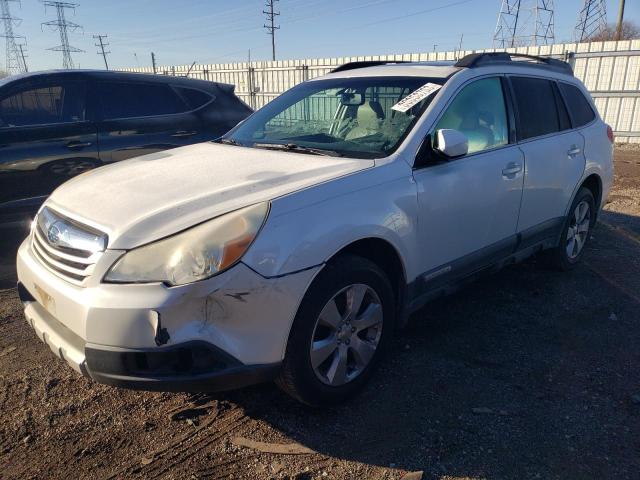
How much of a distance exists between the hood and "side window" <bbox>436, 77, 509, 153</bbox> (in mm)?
879

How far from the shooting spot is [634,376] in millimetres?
3115

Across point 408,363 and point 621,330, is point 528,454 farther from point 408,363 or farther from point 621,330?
point 621,330

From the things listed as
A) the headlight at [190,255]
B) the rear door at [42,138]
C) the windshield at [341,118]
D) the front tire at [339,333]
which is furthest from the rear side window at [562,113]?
the rear door at [42,138]

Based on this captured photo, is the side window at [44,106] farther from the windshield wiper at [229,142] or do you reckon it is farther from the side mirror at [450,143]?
the side mirror at [450,143]

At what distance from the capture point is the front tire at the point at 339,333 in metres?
2.39

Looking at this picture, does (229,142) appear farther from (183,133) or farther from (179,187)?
(183,133)

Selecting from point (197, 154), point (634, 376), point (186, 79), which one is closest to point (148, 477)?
point (197, 154)

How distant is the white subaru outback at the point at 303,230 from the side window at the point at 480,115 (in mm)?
15

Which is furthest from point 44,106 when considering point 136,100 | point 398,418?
point 398,418

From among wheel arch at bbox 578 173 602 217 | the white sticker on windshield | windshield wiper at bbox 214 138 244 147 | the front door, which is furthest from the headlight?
wheel arch at bbox 578 173 602 217

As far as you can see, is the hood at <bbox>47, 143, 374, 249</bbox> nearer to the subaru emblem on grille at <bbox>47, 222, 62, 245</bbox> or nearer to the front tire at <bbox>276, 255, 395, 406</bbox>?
the subaru emblem on grille at <bbox>47, 222, 62, 245</bbox>

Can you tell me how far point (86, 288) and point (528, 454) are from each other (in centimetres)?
221

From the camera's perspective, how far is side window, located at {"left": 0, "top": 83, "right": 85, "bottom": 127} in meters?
4.92

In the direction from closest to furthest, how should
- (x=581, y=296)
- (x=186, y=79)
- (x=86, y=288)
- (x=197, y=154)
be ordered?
(x=86, y=288)
(x=197, y=154)
(x=581, y=296)
(x=186, y=79)
